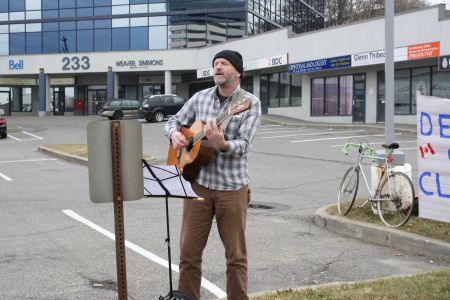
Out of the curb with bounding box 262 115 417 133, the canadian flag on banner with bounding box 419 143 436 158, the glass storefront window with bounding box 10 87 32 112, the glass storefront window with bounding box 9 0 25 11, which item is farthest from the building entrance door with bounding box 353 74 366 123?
the glass storefront window with bounding box 10 87 32 112

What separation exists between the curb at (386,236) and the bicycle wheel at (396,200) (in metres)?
0.27

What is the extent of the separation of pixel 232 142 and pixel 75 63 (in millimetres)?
46531

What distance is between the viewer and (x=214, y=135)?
3.68 metres

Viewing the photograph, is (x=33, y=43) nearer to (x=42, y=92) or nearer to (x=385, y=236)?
(x=42, y=92)

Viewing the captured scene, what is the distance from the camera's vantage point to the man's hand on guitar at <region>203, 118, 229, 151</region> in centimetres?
368

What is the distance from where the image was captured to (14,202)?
34.7 feet

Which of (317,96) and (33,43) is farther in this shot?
(33,43)

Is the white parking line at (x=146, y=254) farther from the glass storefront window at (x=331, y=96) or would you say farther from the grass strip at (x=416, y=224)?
the glass storefront window at (x=331, y=96)

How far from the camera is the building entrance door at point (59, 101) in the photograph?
173ft

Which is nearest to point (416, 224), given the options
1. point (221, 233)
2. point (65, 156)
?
point (221, 233)

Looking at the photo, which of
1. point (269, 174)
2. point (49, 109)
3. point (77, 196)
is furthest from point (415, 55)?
point (49, 109)

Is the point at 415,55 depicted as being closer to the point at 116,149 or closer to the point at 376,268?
the point at 376,268

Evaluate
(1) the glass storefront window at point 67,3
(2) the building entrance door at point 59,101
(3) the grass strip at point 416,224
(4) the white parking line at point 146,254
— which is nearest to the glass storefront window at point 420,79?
(3) the grass strip at point 416,224

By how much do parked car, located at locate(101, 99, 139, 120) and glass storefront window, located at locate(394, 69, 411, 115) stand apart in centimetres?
1676
